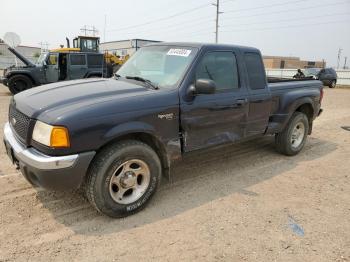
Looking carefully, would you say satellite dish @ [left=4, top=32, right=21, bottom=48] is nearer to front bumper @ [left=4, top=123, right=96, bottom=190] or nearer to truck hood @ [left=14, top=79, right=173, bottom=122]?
truck hood @ [left=14, top=79, right=173, bottom=122]

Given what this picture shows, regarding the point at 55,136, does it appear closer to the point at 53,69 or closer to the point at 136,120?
the point at 136,120

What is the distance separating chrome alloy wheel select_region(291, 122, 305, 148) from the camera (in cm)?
595

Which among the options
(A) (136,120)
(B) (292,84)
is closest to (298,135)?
(B) (292,84)

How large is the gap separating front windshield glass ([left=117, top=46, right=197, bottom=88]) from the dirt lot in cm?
149

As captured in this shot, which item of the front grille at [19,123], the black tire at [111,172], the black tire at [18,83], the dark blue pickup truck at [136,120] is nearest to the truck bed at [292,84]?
the dark blue pickup truck at [136,120]

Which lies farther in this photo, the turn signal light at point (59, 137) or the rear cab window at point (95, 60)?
the rear cab window at point (95, 60)

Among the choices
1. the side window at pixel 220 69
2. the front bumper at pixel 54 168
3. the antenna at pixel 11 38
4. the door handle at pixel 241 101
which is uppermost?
the antenna at pixel 11 38

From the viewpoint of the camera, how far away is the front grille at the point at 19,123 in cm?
320

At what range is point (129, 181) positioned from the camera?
3469 mm

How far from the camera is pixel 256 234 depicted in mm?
3260

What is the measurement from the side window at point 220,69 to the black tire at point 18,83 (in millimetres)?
11721

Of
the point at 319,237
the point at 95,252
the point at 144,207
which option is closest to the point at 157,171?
the point at 144,207

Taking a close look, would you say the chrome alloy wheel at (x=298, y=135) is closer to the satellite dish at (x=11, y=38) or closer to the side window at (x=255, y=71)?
the side window at (x=255, y=71)

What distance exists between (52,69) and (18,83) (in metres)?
1.56
